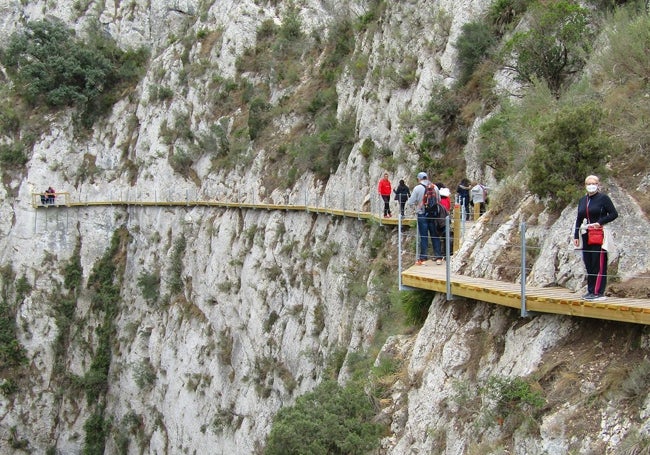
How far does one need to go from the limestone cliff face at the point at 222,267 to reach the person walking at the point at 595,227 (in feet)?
1.58

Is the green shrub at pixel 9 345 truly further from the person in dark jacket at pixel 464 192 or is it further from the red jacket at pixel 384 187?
the person in dark jacket at pixel 464 192

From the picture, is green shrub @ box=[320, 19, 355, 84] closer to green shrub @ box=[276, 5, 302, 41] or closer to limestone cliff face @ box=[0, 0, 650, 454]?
limestone cliff face @ box=[0, 0, 650, 454]

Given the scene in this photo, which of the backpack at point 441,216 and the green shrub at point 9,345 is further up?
the backpack at point 441,216

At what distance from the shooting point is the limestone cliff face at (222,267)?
26.2ft

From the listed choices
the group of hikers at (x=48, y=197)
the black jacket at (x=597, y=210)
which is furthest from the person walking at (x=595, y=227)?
the group of hikers at (x=48, y=197)

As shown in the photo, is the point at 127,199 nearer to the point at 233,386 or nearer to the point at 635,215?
the point at 233,386

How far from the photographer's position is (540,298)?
21.8 feet

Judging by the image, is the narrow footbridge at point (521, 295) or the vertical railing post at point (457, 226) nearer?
the narrow footbridge at point (521, 295)

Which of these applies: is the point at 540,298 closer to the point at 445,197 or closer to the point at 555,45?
the point at 445,197

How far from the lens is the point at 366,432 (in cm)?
827

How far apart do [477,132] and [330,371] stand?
6885mm

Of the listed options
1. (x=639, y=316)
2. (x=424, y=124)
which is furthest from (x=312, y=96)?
(x=639, y=316)

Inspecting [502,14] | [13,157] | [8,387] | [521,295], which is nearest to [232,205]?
Result: [502,14]

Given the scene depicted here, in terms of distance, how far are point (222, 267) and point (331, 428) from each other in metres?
17.4
